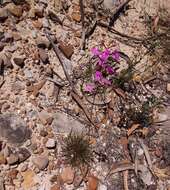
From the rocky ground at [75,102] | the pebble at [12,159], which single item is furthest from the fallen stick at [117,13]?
the pebble at [12,159]

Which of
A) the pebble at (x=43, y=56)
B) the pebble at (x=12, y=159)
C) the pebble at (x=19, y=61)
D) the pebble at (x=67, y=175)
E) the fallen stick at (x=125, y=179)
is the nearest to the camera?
the pebble at (x=12, y=159)

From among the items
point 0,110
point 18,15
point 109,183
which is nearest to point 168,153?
point 109,183

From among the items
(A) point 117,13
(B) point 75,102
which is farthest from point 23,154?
(A) point 117,13

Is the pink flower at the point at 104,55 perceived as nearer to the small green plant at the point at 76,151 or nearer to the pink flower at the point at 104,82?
the pink flower at the point at 104,82

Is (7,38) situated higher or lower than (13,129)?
higher

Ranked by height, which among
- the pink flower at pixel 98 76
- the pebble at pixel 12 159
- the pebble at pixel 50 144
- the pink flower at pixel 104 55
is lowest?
the pebble at pixel 12 159

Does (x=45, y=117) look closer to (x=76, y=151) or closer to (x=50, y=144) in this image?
(x=50, y=144)
